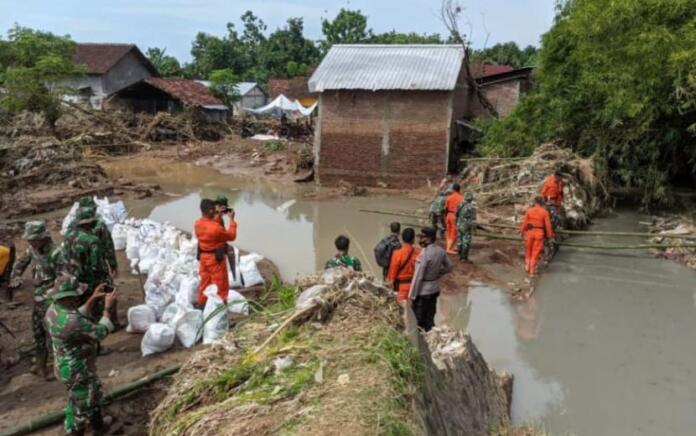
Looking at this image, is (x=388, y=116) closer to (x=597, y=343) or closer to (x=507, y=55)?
(x=597, y=343)

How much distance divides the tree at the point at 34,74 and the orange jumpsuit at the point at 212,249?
19524mm

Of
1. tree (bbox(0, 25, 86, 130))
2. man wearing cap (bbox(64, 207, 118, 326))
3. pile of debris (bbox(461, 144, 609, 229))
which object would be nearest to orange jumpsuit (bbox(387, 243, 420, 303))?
man wearing cap (bbox(64, 207, 118, 326))

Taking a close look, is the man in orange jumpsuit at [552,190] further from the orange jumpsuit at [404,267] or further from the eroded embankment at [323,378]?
the eroded embankment at [323,378]

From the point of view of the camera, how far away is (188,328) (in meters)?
5.95

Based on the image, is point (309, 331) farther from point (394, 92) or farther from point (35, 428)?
point (394, 92)

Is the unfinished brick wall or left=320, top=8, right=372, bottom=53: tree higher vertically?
left=320, top=8, right=372, bottom=53: tree

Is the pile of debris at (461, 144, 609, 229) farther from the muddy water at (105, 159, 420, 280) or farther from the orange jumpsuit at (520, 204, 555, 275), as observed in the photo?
the orange jumpsuit at (520, 204, 555, 275)

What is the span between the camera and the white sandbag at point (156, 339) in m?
5.70

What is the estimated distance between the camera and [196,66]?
50688mm

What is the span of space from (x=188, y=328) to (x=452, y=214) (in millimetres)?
5446

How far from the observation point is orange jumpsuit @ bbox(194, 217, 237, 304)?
6.41m

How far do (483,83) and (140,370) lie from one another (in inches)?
790

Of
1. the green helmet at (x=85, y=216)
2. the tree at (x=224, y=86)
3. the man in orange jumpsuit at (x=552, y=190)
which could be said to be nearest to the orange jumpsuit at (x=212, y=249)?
the green helmet at (x=85, y=216)

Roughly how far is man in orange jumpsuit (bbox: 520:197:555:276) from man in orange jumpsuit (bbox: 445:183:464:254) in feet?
4.28
